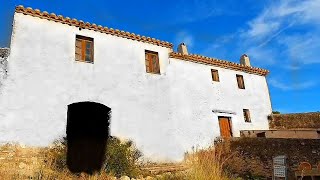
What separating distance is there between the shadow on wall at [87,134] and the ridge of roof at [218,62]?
194 inches

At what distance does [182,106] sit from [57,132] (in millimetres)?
6202

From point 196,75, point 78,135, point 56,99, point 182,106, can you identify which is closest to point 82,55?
point 56,99

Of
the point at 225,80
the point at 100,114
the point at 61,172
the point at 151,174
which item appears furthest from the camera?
the point at 225,80

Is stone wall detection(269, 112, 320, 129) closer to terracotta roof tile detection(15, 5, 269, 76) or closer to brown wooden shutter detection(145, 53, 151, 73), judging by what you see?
terracotta roof tile detection(15, 5, 269, 76)

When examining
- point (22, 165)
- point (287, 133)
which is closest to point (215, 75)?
point (287, 133)

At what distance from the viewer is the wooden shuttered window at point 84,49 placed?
12.3 m

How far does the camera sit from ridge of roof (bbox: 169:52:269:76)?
15.6 meters

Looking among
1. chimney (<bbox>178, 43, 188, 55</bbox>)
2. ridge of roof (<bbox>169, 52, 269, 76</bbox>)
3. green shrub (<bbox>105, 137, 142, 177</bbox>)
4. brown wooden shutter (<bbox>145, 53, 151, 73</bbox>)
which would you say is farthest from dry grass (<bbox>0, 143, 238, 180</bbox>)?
chimney (<bbox>178, 43, 188, 55</bbox>)

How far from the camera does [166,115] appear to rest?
13.7m

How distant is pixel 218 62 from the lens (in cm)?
1700

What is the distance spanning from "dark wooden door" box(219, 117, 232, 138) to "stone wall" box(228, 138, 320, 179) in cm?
160

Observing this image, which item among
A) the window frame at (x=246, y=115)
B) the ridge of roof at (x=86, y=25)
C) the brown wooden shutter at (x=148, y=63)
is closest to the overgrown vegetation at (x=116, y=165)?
the brown wooden shutter at (x=148, y=63)

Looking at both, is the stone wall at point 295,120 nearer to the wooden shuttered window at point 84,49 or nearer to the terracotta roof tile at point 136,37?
the terracotta roof tile at point 136,37

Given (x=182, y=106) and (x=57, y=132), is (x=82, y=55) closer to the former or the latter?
(x=57, y=132)
